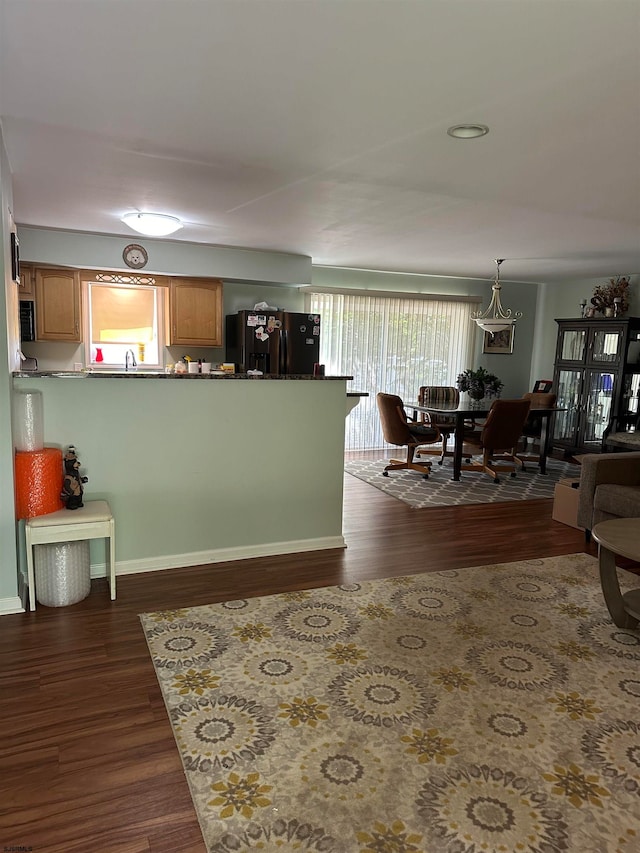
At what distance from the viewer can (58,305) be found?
5734mm

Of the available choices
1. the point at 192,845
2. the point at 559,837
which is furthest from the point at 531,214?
the point at 192,845

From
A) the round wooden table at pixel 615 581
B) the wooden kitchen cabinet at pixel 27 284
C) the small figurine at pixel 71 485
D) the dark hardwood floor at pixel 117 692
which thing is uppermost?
the wooden kitchen cabinet at pixel 27 284

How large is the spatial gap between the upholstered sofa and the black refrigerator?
10.8ft

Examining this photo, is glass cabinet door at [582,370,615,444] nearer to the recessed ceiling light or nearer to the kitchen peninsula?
the kitchen peninsula

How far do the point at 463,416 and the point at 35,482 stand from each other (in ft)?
14.8

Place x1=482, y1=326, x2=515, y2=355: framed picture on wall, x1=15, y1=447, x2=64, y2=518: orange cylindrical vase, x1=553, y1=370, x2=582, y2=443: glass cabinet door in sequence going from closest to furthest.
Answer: x1=15, y1=447, x2=64, y2=518: orange cylindrical vase < x1=553, y1=370, x2=582, y2=443: glass cabinet door < x1=482, y1=326, x2=515, y2=355: framed picture on wall

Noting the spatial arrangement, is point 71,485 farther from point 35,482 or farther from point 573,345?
point 573,345

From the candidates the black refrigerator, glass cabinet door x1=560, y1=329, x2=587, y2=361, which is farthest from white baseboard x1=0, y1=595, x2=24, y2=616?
glass cabinet door x1=560, y1=329, x2=587, y2=361

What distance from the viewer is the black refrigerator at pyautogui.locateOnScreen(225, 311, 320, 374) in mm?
6328

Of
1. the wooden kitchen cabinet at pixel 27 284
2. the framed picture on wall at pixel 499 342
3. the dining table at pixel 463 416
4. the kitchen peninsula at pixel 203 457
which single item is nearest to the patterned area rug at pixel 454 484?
the dining table at pixel 463 416

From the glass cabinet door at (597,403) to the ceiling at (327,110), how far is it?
9.97 feet

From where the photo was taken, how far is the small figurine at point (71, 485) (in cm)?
332

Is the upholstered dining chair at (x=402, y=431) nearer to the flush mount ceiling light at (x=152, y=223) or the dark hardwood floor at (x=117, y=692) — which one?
the dark hardwood floor at (x=117, y=692)

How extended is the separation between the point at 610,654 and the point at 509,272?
19.1 feet
